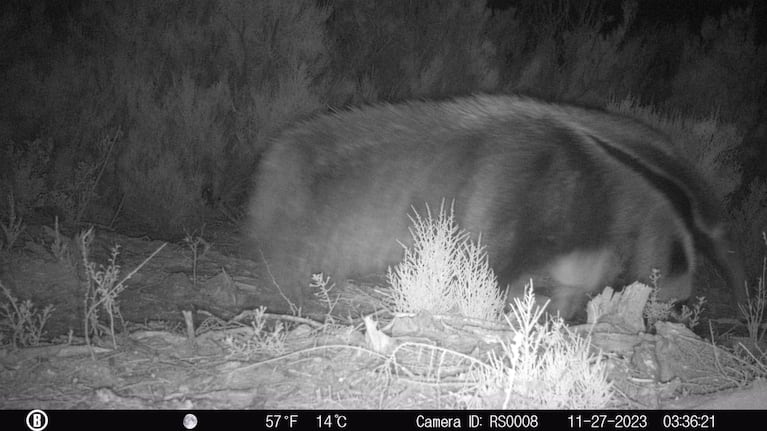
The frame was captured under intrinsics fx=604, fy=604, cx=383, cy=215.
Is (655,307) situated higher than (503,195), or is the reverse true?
(503,195)

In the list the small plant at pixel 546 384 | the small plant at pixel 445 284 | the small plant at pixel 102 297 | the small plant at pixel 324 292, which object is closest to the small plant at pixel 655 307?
the small plant at pixel 445 284

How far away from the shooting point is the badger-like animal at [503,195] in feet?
10.5

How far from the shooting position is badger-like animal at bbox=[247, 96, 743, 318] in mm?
3215

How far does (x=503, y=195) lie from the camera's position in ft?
11.0

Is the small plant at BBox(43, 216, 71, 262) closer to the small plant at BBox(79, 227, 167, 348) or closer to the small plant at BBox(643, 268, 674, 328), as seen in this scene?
the small plant at BBox(79, 227, 167, 348)

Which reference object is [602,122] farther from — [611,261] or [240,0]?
[240,0]

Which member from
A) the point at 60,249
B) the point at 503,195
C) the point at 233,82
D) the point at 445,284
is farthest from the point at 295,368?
the point at 233,82

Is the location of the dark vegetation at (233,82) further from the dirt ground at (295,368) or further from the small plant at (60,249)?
the dirt ground at (295,368)
